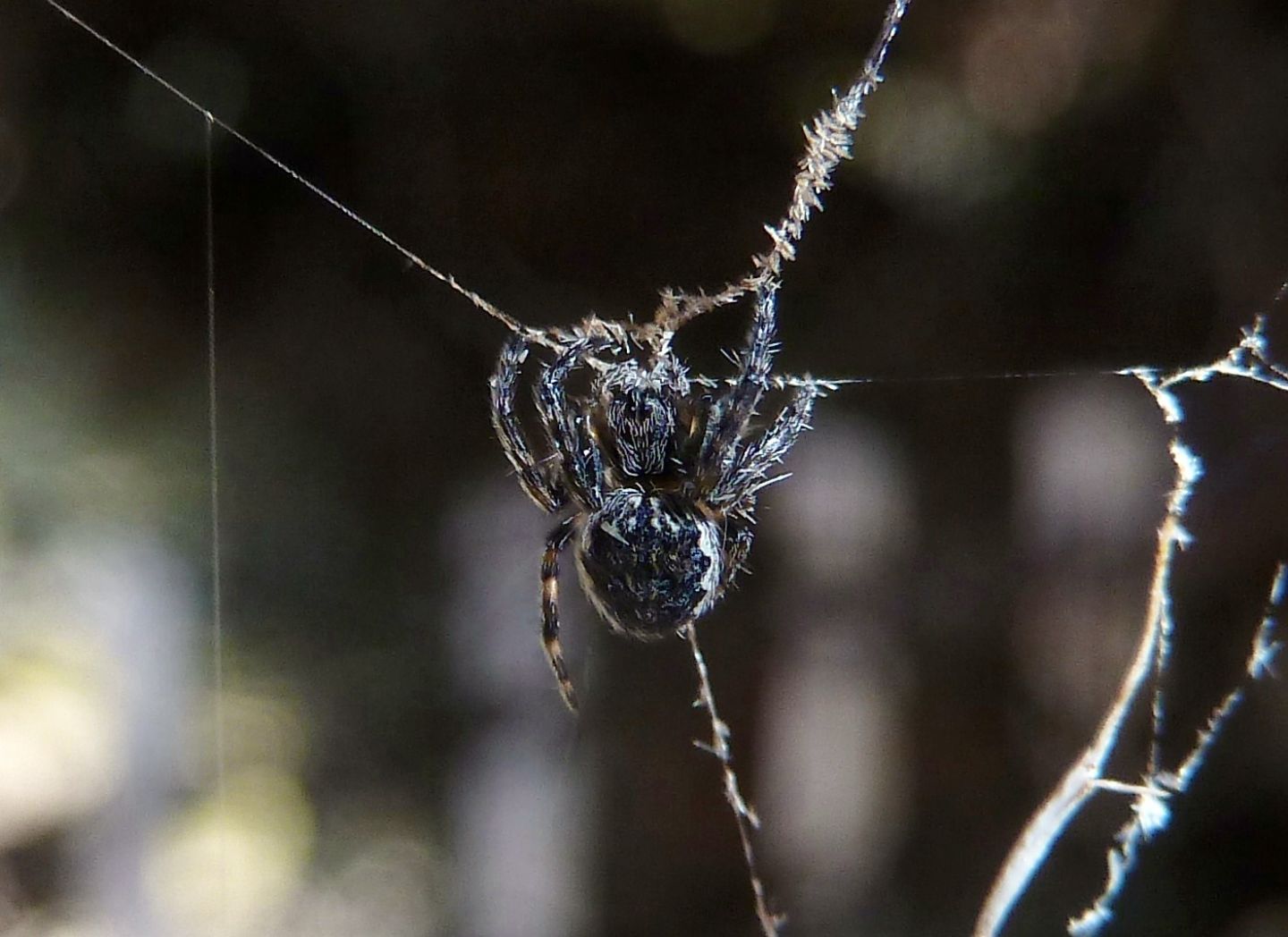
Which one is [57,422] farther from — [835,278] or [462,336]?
[835,278]

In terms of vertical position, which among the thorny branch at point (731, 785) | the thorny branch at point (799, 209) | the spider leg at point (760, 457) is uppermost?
the thorny branch at point (799, 209)

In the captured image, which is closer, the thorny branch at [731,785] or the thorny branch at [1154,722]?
the thorny branch at [1154,722]

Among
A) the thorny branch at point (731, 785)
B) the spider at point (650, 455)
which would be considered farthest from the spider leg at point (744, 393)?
the thorny branch at point (731, 785)

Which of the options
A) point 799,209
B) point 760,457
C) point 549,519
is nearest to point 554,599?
point 549,519

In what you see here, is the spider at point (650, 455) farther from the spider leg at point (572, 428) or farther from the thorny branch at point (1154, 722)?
the thorny branch at point (1154, 722)

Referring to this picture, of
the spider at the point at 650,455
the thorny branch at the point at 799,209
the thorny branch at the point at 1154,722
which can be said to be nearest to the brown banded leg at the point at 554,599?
the spider at the point at 650,455

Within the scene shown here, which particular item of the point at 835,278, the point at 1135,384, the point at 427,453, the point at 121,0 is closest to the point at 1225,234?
the point at 1135,384

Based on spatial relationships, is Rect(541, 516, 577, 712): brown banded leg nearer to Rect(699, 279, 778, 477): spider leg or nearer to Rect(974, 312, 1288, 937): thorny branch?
Rect(699, 279, 778, 477): spider leg

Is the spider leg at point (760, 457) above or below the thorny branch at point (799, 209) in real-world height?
below

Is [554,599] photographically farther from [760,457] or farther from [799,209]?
[799,209]
